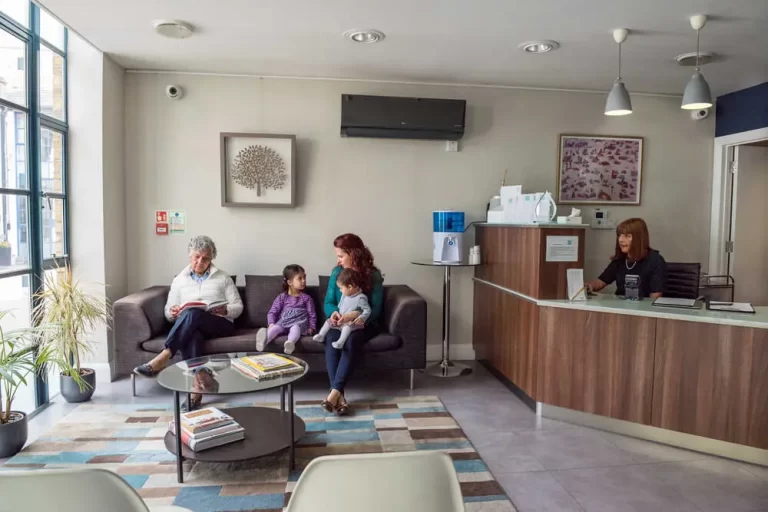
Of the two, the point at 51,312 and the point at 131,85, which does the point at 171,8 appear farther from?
the point at 51,312

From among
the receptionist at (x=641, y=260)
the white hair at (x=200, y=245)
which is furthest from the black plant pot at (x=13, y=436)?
the receptionist at (x=641, y=260)

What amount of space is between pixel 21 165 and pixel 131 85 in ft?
4.66

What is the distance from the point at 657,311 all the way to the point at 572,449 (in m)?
0.96

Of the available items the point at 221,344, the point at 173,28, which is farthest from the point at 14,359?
the point at 173,28

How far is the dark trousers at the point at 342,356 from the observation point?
12.1ft

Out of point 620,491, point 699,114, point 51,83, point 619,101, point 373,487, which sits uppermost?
point 699,114

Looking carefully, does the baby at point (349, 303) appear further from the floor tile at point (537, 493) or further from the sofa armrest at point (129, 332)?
the floor tile at point (537, 493)

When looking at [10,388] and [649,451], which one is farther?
[649,451]

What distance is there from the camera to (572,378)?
11.3 ft

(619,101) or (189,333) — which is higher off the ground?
(619,101)

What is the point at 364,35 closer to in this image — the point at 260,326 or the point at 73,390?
the point at 260,326

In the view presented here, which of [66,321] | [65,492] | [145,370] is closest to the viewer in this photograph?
[65,492]

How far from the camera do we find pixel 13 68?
131 inches

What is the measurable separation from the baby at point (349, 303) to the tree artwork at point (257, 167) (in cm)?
121
